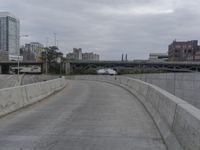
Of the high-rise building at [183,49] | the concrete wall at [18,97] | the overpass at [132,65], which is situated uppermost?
the high-rise building at [183,49]

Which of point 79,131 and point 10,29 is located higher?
point 10,29

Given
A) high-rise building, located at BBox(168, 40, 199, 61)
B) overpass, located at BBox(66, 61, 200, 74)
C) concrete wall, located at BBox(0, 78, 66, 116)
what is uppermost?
high-rise building, located at BBox(168, 40, 199, 61)

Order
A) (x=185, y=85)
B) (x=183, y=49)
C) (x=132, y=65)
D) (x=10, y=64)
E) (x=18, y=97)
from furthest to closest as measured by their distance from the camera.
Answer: (x=183, y=49) < (x=10, y=64) < (x=132, y=65) < (x=185, y=85) < (x=18, y=97)

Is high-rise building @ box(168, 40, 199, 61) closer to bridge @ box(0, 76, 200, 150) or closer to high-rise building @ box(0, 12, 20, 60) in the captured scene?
high-rise building @ box(0, 12, 20, 60)

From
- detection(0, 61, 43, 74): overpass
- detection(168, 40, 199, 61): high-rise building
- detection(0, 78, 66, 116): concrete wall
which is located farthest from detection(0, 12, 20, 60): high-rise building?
detection(168, 40, 199, 61): high-rise building

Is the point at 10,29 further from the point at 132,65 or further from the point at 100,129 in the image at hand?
the point at 100,129

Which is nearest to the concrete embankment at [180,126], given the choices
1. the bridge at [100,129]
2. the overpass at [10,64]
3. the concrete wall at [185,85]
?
the bridge at [100,129]

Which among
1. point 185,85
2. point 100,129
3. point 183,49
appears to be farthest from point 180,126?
point 183,49

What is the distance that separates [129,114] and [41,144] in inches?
210

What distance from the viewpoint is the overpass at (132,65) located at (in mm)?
99562

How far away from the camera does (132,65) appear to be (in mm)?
113375

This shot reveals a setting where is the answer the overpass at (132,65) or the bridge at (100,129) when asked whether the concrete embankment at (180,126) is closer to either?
the bridge at (100,129)

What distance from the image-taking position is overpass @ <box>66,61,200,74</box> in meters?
99.6

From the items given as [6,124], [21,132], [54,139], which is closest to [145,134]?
[54,139]
